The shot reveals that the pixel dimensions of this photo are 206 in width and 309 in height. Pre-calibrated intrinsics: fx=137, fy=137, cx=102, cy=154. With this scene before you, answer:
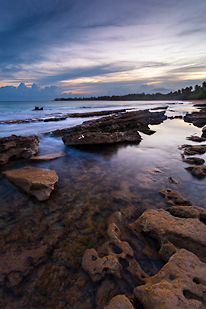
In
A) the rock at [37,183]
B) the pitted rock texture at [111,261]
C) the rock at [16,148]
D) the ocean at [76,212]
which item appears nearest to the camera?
the ocean at [76,212]

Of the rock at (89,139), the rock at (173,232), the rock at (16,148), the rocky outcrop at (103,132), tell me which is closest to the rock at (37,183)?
the rock at (173,232)

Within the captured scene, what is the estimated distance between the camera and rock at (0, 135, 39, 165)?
7.61 metres

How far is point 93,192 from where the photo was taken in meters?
4.96

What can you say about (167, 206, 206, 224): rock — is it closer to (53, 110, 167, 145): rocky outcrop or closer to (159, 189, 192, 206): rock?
(159, 189, 192, 206): rock

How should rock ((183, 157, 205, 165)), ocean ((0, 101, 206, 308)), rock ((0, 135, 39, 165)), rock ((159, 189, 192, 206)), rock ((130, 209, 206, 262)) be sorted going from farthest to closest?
rock ((0, 135, 39, 165))
rock ((183, 157, 205, 165))
rock ((159, 189, 192, 206))
rock ((130, 209, 206, 262))
ocean ((0, 101, 206, 308))

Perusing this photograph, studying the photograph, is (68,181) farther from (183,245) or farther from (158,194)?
(183,245)

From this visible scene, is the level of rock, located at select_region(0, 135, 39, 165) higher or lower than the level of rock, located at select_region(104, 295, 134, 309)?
higher

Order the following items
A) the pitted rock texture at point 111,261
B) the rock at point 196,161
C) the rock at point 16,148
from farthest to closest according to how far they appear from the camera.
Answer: the rock at point 16,148 < the rock at point 196,161 < the pitted rock texture at point 111,261

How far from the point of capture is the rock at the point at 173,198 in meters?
4.19

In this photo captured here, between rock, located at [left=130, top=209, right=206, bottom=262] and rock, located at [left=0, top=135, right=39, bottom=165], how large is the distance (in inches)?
301

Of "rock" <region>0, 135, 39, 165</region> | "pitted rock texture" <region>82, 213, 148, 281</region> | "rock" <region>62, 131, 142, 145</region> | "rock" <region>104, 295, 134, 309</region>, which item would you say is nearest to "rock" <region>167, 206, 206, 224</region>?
"pitted rock texture" <region>82, 213, 148, 281</region>

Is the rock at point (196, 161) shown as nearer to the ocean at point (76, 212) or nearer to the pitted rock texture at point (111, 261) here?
the ocean at point (76, 212)

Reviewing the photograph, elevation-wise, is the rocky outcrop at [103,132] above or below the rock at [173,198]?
above

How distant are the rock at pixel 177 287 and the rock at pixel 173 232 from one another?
0.37 metres
